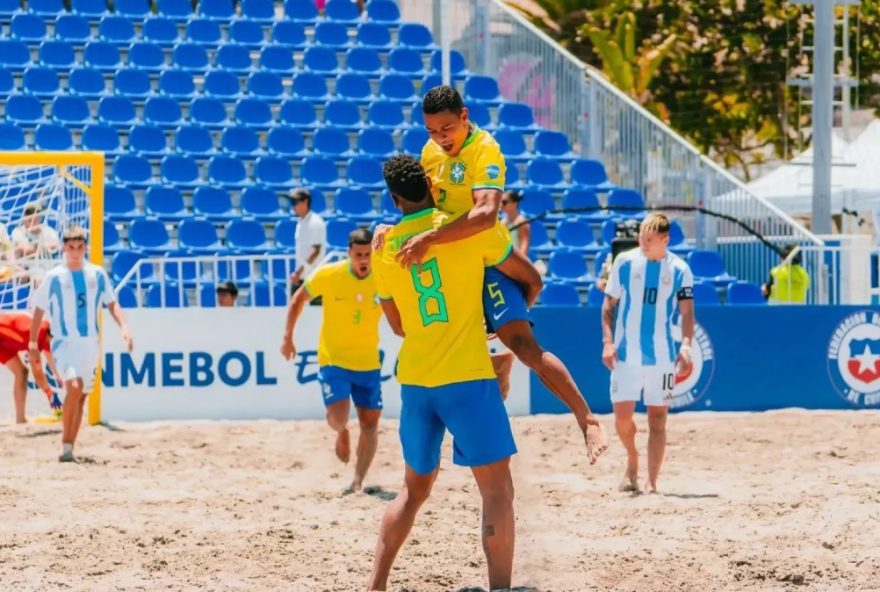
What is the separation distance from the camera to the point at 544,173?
19.1m

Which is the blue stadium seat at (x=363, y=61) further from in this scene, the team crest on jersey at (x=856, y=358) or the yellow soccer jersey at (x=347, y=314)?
the yellow soccer jersey at (x=347, y=314)

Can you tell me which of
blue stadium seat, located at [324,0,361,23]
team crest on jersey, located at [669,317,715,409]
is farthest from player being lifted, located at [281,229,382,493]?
blue stadium seat, located at [324,0,361,23]

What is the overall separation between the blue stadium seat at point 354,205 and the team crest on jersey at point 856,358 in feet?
19.0

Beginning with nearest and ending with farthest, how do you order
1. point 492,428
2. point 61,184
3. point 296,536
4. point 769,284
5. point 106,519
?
point 492,428 < point 296,536 < point 106,519 < point 61,184 < point 769,284

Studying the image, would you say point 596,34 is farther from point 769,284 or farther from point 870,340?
point 870,340

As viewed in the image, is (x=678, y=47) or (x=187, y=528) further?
(x=678, y=47)

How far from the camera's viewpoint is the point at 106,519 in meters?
8.39

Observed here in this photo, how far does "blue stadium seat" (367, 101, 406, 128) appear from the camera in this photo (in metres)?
19.2

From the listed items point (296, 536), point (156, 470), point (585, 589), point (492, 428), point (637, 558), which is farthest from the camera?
point (156, 470)

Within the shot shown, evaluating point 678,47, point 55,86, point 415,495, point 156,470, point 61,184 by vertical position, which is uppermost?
point 678,47

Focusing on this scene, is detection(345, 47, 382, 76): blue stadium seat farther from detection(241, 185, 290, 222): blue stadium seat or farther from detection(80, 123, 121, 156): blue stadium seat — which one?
detection(80, 123, 121, 156): blue stadium seat

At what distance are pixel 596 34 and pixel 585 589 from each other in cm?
2671

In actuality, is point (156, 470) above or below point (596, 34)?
below

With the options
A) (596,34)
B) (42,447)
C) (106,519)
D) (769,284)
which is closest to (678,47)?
(596,34)
